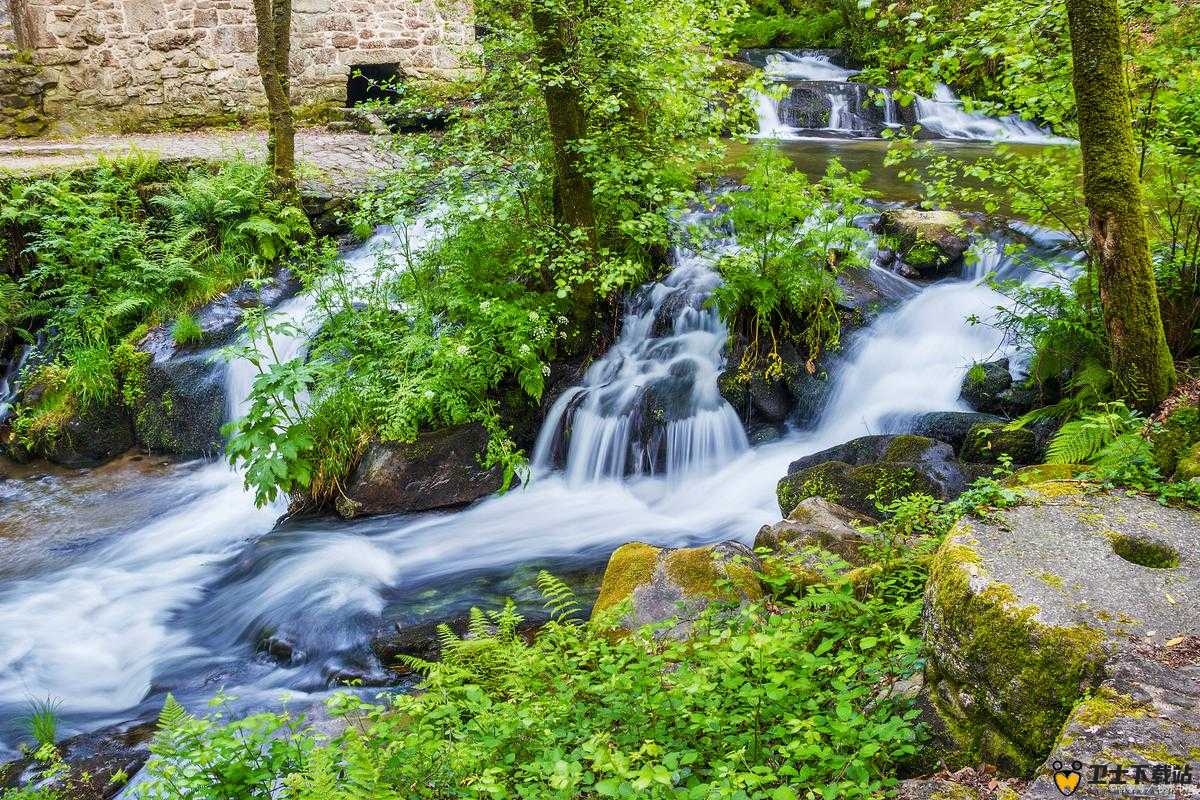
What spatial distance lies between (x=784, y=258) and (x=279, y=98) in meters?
7.12

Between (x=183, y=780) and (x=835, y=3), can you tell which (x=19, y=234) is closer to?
(x=183, y=780)

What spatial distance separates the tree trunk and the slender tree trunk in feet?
12.3

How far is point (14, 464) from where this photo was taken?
30.5ft

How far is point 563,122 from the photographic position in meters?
7.43

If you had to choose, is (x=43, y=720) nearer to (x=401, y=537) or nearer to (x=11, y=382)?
(x=401, y=537)

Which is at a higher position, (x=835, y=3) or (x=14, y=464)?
(x=835, y=3)

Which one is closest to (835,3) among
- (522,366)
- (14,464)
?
(522,366)

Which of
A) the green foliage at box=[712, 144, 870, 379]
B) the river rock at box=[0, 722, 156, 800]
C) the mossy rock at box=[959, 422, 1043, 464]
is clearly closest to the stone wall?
the green foliage at box=[712, 144, 870, 379]

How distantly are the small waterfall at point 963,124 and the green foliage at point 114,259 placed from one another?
1068 cm

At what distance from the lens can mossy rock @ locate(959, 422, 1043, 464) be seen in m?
5.93

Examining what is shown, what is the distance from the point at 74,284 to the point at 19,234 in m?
1.26

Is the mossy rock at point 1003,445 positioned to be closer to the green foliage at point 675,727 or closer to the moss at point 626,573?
the moss at point 626,573

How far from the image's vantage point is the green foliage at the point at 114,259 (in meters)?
9.61

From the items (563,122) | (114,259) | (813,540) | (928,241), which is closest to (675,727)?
(813,540)
